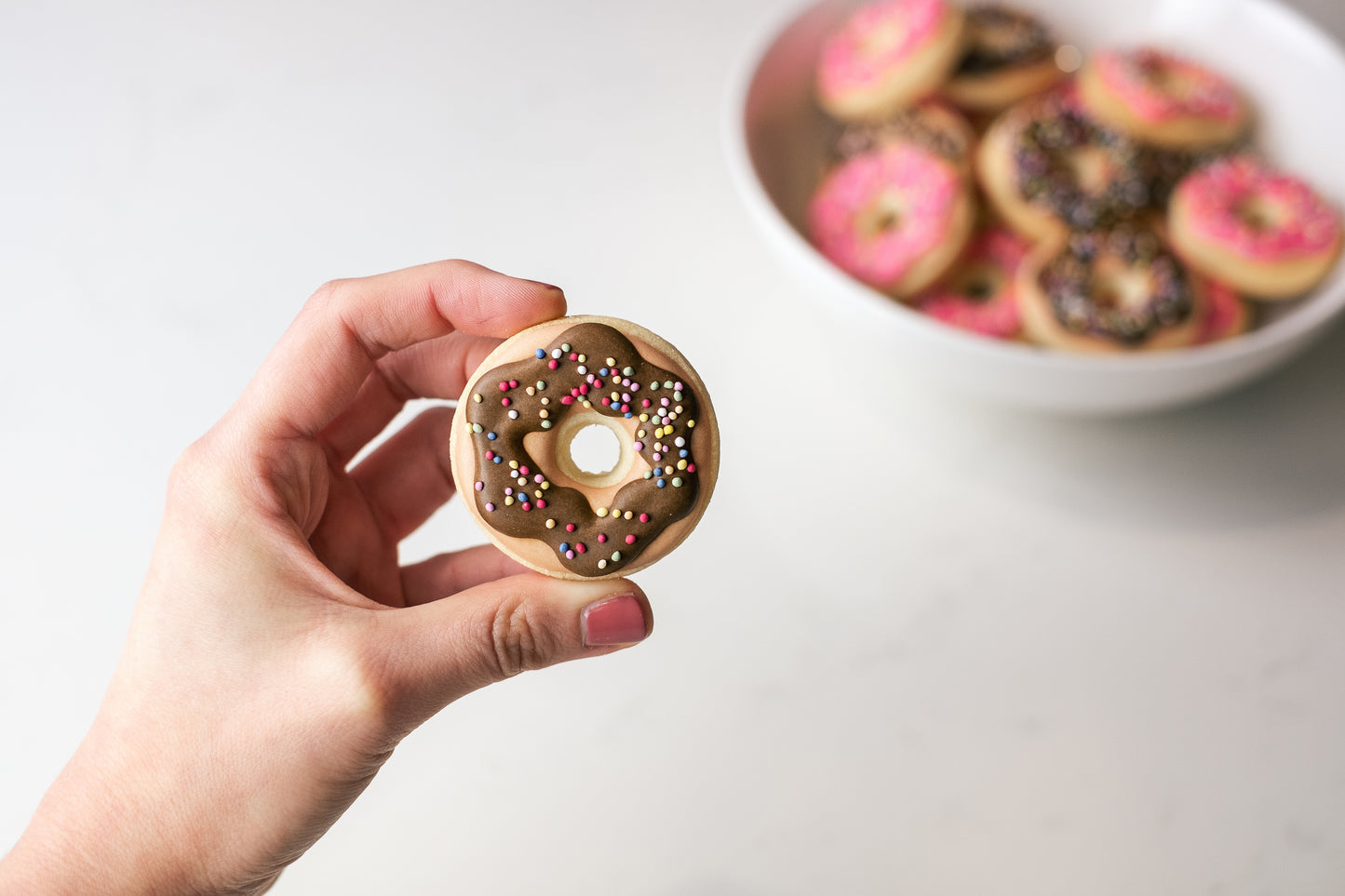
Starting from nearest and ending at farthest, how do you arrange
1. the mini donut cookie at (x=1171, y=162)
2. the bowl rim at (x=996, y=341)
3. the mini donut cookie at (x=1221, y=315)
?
the bowl rim at (x=996, y=341) → the mini donut cookie at (x=1221, y=315) → the mini donut cookie at (x=1171, y=162)

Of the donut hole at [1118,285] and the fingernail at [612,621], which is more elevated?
A: the fingernail at [612,621]

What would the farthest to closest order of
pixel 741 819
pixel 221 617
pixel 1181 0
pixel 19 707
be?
1. pixel 1181 0
2. pixel 19 707
3. pixel 741 819
4. pixel 221 617

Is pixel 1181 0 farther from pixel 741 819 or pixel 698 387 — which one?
pixel 741 819

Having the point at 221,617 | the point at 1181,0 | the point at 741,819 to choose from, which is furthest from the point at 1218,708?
the point at 221,617

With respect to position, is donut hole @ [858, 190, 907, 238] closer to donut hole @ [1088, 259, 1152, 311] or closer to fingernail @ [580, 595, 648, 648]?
donut hole @ [1088, 259, 1152, 311]

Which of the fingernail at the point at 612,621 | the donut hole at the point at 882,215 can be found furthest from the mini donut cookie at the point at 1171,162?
the fingernail at the point at 612,621

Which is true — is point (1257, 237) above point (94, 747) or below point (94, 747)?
below

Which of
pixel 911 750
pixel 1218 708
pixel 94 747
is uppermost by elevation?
pixel 94 747

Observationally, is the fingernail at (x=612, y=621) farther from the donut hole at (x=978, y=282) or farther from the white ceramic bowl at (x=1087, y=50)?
the donut hole at (x=978, y=282)
